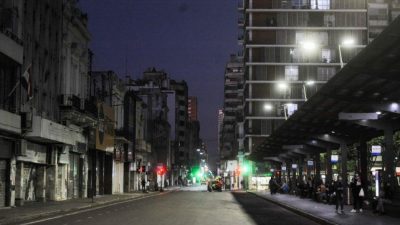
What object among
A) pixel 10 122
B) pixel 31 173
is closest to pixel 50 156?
pixel 31 173

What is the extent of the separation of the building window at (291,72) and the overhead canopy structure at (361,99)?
2943 inches

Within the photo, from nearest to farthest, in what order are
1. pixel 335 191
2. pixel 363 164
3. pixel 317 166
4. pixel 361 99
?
pixel 361 99, pixel 335 191, pixel 363 164, pixel 317 166

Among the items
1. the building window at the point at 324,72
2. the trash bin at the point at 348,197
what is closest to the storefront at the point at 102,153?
the trash bin at the point at 348,197

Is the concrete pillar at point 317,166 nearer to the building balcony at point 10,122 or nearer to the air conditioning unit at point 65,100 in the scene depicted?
the air conditioning unit at point 65,100

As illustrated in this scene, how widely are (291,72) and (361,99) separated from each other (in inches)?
3553

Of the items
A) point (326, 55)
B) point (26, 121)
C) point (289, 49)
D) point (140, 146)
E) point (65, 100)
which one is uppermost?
point (289, 49)

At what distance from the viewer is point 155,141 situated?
123625 millimetres

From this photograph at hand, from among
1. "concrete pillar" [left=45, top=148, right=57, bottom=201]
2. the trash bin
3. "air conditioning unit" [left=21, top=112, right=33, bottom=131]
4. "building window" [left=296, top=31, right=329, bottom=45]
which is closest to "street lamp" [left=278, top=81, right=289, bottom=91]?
"building window" [left=296, top=31, right=329, bottom=45]

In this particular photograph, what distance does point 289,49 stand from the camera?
115125 mm

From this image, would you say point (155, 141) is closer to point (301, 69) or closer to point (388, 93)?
point (301, 69)

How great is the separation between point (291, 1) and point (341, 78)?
95.7 metres

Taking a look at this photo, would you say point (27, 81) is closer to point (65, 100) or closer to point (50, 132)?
point (50, 132)

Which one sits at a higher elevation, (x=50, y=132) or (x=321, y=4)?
(x=321, y=4)

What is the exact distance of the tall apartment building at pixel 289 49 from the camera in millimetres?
113812
